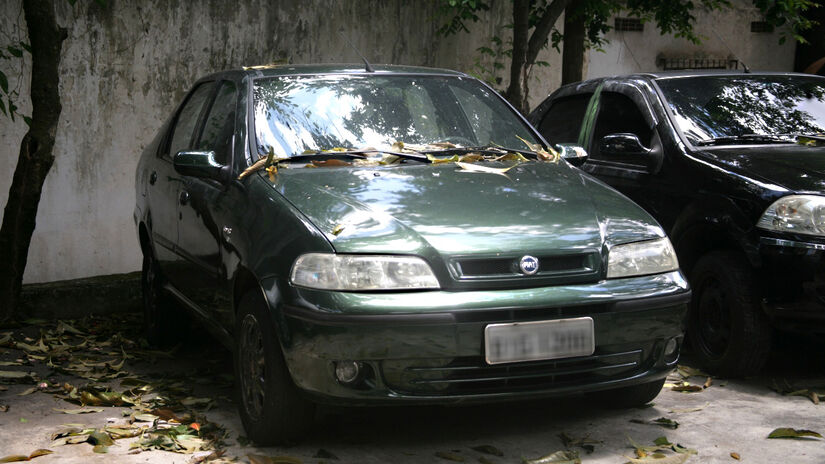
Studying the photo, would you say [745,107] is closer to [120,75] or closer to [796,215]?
[796,215]

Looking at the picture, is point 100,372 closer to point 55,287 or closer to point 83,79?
point 55,287

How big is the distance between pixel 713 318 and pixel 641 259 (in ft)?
4.77

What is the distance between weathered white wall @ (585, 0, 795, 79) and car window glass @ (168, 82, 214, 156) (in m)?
7.32

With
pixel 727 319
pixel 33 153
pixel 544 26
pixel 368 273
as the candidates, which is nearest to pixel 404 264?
pixel 368 273

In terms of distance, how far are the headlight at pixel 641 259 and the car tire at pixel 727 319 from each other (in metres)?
1.00

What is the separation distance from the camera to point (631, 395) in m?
4.79

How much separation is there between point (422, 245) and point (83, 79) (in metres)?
4.69

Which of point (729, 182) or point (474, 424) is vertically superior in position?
point (729, 182)

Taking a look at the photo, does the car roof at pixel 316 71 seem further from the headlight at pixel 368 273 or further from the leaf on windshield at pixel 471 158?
the headlight at pixel 368 273

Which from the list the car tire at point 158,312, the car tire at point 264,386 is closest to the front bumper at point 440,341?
the car tire at point 264,386

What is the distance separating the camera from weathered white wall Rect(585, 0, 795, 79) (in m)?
13.0

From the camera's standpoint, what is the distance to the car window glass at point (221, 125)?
5.19 m

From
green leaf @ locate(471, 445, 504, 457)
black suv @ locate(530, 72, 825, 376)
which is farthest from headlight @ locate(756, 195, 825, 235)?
green leaf @ locate(471, 445, 504, 457)

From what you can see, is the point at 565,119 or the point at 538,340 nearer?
the point at 538,340
